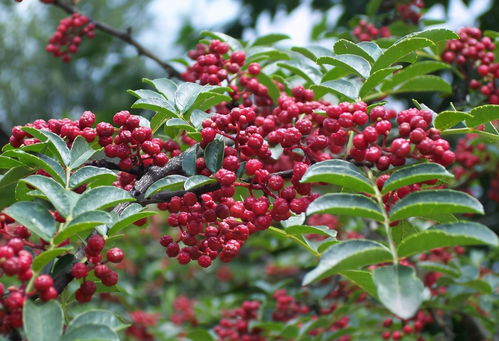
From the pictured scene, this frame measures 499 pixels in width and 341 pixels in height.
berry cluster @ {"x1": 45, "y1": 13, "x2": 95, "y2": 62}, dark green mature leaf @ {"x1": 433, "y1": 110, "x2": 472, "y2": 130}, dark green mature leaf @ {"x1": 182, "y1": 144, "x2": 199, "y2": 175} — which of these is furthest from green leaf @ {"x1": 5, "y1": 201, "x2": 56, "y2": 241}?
berry cluster @ {"x1": 45, "y1": 13, "x2": 95, "y2": 62}

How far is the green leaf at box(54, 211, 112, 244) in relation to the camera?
1.21m

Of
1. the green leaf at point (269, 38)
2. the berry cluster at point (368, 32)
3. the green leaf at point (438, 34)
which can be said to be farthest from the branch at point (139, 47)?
the green leaf at point (438, 34)

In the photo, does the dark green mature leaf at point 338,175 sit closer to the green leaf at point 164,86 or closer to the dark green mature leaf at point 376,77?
the dark green mature leaf at point 376,77

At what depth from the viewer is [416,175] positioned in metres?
1.29

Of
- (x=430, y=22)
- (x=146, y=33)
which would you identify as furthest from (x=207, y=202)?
(x=146, y=33)

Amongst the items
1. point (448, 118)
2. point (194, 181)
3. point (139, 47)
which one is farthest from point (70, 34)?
point (448, 118)

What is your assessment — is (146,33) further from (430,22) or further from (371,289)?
(371,289)

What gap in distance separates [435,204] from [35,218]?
88 centimetres

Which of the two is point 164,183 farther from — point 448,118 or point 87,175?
point 448,118

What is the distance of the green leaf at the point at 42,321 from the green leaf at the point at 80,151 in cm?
48

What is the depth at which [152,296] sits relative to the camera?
6.10 m

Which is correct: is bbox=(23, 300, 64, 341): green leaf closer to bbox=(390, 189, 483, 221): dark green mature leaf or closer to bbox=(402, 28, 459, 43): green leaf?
bbox=(390, 189, 483, 221): dark green mature leaf

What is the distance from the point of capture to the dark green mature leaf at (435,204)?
3.92 ft

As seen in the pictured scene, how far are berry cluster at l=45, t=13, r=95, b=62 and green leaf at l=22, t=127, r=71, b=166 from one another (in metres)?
2.08
